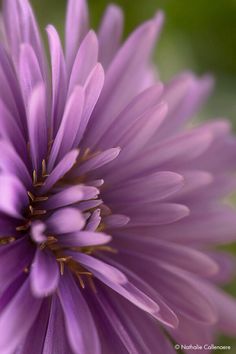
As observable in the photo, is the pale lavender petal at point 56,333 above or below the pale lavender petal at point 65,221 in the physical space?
below

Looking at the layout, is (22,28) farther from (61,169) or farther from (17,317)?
(17,317)

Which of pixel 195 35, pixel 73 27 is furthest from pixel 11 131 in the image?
pixel 195 35

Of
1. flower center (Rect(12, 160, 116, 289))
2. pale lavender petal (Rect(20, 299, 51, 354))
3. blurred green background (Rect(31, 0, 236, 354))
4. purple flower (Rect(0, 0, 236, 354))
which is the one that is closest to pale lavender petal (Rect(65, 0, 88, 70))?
purple flower (Rect(0, 0, 236, 354))

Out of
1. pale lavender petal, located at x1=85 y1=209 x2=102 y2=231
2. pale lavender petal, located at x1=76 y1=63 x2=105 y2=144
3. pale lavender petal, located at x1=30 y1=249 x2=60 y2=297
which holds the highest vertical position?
pale lavender petal, located at x1=76 y1=63 x2=105 y2=144

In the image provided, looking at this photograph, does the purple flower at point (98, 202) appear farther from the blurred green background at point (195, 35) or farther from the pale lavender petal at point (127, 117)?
the blurred green background at point (195, 35)

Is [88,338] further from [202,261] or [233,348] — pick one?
[233,348]

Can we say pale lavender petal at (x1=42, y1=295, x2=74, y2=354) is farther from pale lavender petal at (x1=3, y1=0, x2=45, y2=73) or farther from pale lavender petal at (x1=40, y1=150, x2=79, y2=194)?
pale lavender petal at (x1=3, y1=0, x2=45, y2=73)

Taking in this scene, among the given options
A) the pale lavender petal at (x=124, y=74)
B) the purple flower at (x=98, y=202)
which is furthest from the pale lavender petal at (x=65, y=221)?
the pale lavender petal at (x=124, y=74)

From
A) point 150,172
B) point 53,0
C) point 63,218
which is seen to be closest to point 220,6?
point 53,0
